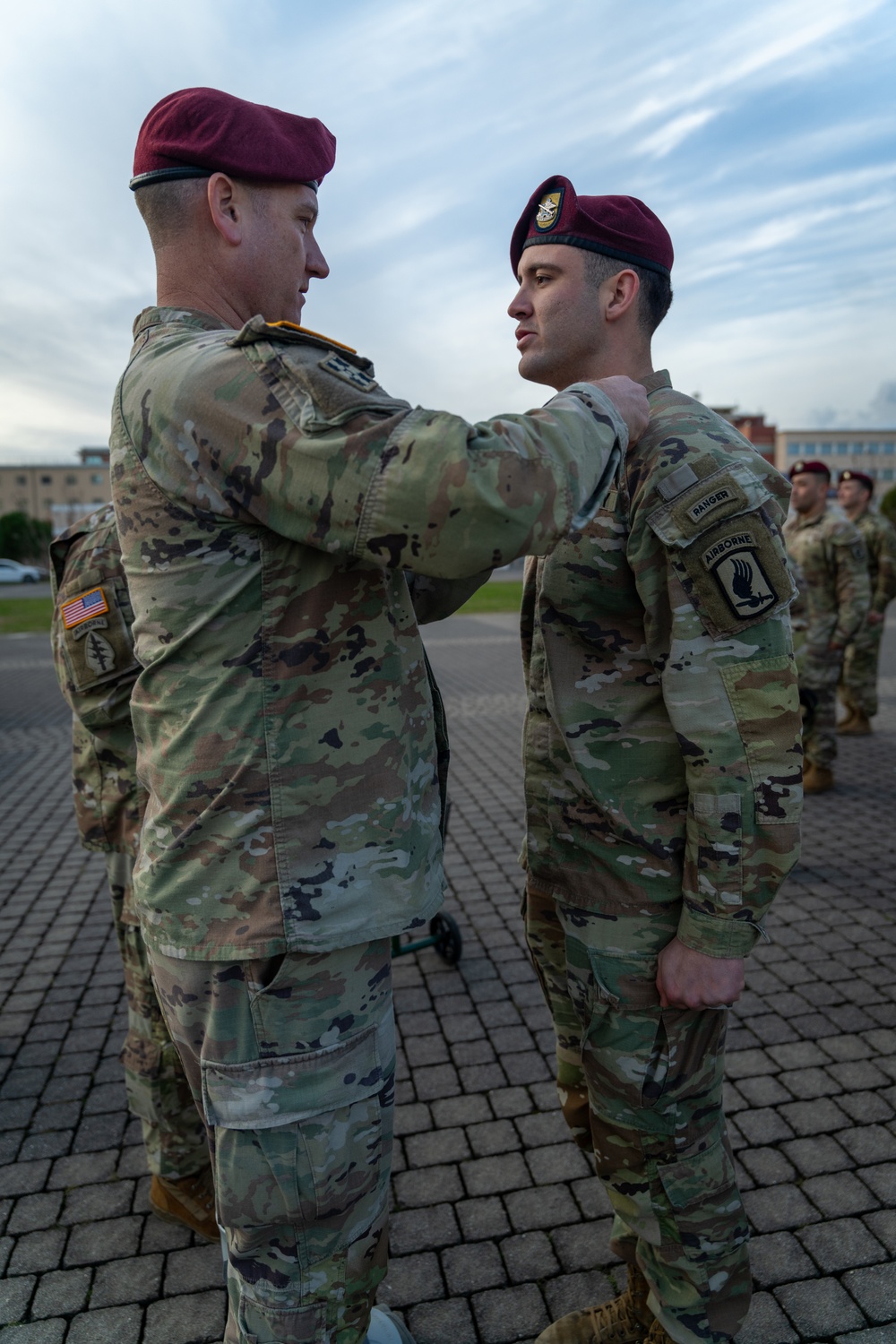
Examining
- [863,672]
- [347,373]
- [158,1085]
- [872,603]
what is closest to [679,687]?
[347,373]

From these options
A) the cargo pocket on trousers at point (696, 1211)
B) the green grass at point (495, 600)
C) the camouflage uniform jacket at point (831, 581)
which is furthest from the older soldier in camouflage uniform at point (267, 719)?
the green grass at point (495, 600)

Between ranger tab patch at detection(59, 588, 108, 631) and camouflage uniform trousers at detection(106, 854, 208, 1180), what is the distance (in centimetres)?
73

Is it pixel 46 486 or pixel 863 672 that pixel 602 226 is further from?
pixel 46 486

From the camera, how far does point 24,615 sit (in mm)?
25469

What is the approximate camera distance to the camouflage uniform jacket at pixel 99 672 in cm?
253

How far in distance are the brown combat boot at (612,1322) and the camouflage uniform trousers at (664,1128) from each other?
191 mm

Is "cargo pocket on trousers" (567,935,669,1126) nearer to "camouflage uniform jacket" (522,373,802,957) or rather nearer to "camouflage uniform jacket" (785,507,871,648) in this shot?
"camouflage uniform jacket" (522,373,802,957)

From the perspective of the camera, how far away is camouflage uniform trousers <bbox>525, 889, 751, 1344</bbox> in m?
1.96

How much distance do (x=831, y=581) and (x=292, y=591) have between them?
665cm

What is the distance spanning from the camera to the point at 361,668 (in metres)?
1.60

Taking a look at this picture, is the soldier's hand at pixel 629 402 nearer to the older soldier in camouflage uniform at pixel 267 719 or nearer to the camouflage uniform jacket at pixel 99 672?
the older soldier in camouflage uniform at pixel 267 719

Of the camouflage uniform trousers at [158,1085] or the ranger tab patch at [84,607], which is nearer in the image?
the ranger tab patch at [84,607]

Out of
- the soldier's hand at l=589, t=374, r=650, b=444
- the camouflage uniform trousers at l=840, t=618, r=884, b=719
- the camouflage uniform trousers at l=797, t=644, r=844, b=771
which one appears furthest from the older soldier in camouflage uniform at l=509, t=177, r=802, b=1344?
the camouflage uniform trousers at l=840, t=618, r=884, b=719

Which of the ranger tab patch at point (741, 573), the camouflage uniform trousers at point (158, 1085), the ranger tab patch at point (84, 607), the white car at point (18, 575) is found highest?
the ranger tab patch at point (741, 573)
